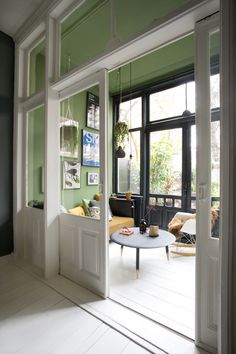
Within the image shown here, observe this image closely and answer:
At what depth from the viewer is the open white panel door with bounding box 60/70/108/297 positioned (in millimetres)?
2223

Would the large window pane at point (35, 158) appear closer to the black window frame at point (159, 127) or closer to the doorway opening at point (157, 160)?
the doorway opening at point (157, 160)

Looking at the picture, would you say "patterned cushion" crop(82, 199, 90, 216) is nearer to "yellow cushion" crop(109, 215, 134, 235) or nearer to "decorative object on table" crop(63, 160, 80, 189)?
"decorative object on table" crop(63, 160, 80, 189)

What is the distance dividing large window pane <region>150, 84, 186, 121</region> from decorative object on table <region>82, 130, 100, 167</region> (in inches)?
108

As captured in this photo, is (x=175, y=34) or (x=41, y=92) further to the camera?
(x=41, y=92)

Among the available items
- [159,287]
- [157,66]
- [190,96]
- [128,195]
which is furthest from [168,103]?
[159,287]

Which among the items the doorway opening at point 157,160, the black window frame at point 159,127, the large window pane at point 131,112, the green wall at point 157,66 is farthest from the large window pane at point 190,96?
the large window pane at point 131,112

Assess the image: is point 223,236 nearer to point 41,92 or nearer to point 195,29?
point 195,29

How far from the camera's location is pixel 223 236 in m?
1.25

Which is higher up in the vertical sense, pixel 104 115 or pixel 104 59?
pixel 104 59

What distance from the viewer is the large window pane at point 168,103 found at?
14.9 ft

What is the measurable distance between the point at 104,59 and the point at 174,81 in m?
3.06

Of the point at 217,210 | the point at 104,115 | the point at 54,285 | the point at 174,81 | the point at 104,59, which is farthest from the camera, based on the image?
the point at 174,81

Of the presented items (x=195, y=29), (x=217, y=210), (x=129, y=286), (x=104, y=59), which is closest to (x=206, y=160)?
(x=217, y=210)

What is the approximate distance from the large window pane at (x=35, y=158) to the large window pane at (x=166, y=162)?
9.26 feet
